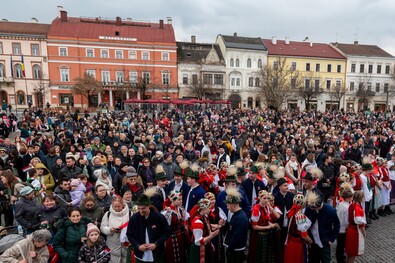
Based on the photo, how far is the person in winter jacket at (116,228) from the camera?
415 cm

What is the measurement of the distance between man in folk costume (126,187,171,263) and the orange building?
36.3 metres

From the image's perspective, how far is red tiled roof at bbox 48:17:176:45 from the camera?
1615 inches

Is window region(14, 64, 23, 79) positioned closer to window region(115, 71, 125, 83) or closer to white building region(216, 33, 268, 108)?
window region(115, 71, 125, 83)

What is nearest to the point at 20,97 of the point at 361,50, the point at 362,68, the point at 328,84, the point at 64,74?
the point at 64,74


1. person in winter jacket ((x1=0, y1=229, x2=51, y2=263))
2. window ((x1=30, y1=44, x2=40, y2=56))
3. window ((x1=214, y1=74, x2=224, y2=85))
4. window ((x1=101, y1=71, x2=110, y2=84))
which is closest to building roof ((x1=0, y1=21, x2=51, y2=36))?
window ((x1=30, y1=44, x2=40, y2=56))

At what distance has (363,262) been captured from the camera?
5.06 meters

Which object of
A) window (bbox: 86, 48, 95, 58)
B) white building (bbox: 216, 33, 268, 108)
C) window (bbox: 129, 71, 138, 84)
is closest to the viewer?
window (bbox: 86, 48, 95, 58)

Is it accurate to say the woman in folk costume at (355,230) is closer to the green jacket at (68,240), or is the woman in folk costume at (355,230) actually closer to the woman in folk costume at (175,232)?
the woman in folk costume at (175,232)

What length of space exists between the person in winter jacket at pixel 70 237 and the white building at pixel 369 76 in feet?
184

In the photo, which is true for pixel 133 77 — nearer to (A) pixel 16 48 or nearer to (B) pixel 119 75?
(B) pixel 119 75

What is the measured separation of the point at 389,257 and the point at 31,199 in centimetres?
693

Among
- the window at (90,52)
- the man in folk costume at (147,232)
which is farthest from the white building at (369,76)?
the man in folk costume at (147,232)

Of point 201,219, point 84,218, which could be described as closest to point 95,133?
point 84,218

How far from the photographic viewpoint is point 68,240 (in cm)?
392
